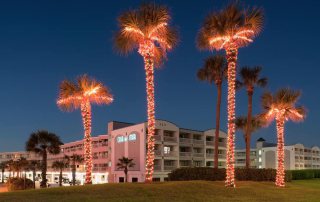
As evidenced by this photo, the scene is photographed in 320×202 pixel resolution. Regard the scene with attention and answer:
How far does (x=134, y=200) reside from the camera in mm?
21594

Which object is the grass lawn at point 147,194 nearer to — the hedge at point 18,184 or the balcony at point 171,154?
the hedge at point 18,184

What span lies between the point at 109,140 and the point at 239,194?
184 ft

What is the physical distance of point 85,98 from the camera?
37562mm

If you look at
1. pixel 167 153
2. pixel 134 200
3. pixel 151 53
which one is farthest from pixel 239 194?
pixel 167 153

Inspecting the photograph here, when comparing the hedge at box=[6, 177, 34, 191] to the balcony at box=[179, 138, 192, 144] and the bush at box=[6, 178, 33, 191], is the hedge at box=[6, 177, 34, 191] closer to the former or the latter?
the bush at box=[6, 178, 33, 191]

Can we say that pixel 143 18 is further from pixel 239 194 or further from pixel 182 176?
pixel 182 176

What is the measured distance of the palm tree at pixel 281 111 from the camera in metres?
39.6

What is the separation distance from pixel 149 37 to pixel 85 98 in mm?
9650

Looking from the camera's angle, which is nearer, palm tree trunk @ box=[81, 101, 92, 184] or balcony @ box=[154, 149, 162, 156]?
palm tree trunk @ box=[81, 101, 92, 184]

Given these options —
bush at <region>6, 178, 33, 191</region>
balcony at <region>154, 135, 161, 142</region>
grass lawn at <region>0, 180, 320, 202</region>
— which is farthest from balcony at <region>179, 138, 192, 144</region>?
grass lawn at <region>0, 180, 320, 202</region>

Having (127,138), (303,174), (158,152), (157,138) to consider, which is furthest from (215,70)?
(303,174)

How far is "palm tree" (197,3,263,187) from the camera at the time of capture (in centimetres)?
3203

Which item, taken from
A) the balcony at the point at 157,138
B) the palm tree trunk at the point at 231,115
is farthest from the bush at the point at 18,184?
the balcony at the point at 157,138

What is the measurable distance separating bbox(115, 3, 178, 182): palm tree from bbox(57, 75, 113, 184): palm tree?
6.95 metres
